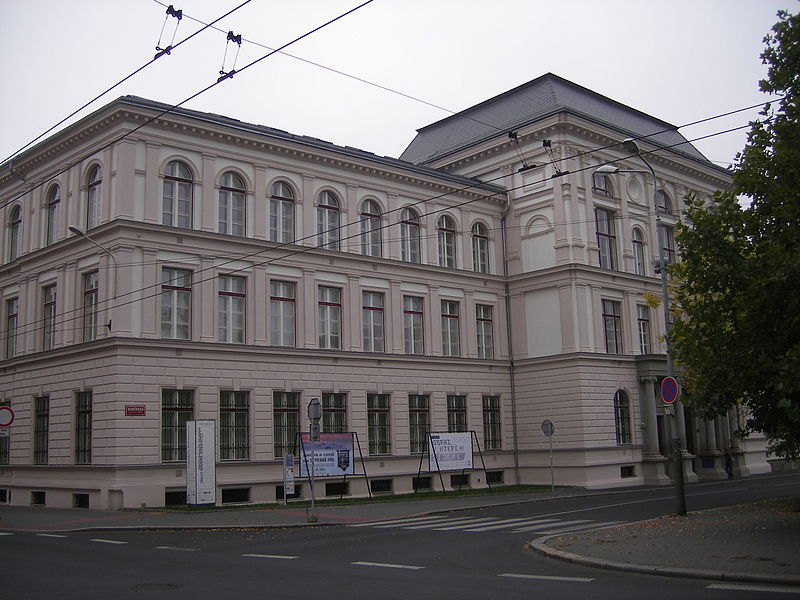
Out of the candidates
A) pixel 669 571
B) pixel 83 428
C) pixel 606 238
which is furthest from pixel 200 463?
pixel 606 238

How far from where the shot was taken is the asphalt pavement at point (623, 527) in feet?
43.5

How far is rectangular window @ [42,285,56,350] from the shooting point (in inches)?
1273

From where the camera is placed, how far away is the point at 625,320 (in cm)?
4078

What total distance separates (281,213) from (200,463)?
36.1 ft

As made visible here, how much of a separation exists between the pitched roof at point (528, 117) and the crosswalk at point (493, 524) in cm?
2170

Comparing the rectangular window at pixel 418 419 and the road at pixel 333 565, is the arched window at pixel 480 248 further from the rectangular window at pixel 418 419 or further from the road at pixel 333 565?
the road at pixel 333 565

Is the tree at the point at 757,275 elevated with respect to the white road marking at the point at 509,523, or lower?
elevated

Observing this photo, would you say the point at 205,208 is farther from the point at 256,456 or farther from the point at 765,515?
the point at 765,515

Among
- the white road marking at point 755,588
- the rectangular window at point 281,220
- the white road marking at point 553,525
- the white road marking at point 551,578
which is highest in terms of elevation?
the rectangular window at point 281,220

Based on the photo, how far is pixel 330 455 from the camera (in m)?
31.5

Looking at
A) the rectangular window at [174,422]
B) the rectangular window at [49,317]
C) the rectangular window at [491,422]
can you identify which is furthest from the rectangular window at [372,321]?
the rectangular window at [49,317]

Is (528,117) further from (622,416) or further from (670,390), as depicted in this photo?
(670,390)

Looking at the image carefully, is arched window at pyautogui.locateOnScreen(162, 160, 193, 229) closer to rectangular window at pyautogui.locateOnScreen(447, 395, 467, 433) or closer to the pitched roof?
rectangular window at pyautogui.locateOnScreen(447, 395, 467, 433)

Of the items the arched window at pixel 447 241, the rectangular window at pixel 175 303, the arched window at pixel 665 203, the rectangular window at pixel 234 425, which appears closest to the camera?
the rectangular window at pixel 175 303
